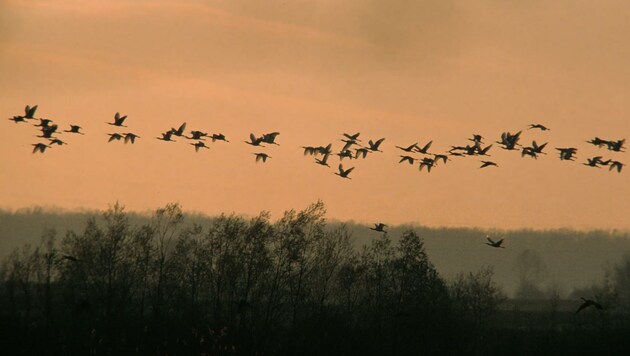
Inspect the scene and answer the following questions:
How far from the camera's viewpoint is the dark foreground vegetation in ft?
220

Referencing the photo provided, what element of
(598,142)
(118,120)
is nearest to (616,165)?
(598,142)

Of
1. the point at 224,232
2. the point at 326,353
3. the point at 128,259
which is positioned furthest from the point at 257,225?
the point at 326,353

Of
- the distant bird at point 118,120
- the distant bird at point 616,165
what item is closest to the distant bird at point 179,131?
the distant bird at point 118,120

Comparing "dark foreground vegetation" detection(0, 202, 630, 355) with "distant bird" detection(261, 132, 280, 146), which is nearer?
"distant bird" detection(261, 132, 280, 146)

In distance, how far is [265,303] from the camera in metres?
91.0

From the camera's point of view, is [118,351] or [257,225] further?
[257,225]

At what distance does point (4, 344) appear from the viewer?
58.2 metres

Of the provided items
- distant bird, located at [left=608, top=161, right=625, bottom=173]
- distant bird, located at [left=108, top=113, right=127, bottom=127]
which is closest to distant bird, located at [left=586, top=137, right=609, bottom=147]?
distant bird, located at [left=608, top=161, right=625, bottom=173]

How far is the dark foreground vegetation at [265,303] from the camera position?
220ft

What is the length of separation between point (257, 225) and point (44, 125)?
30.9 m

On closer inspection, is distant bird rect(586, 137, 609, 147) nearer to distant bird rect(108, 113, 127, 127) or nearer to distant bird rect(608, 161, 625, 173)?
distant bird rect(608, 161, 625, 173)

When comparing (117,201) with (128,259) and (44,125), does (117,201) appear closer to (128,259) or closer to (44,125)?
(128,259)

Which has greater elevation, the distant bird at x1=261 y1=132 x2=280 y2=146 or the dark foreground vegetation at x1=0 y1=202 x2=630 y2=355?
the distant bird at x1=261 y1=132 x2=280 y2=146

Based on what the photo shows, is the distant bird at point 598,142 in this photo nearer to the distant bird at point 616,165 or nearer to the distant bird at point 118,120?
the distant bird at point 616,165
